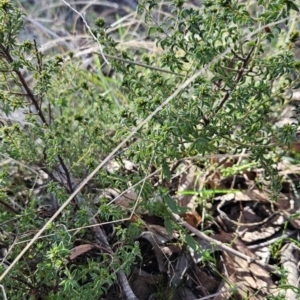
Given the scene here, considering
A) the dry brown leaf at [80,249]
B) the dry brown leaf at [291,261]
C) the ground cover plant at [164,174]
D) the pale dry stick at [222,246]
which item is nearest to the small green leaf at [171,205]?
the ground cover plant at [164,174]

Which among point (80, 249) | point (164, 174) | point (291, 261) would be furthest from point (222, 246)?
point (80, 249)

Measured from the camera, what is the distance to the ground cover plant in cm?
171

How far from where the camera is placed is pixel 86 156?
6.40ft

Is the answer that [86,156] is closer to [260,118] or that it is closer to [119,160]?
[119,160]

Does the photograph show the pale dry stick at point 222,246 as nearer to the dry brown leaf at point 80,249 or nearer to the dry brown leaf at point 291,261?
the dry brown leaf at point 291,261

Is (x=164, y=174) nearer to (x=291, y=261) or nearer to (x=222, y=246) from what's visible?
(x=222, y=246)

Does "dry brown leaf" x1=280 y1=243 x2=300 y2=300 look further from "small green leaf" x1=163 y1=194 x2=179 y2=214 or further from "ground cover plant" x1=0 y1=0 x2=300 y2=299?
"small green leaf" x1=163 y1=194 x2=179 y2=214

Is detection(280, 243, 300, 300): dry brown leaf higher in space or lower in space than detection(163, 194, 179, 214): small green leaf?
lower

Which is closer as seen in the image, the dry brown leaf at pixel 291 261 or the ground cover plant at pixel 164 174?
the ground cover plant at pixel 164 174

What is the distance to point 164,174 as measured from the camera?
182 cm

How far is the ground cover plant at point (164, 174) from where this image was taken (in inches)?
67.5

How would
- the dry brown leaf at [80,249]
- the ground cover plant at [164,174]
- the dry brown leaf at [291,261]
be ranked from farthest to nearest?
the dry brown leaf at [291,261]
the dry brown leaf at [80,249]
the ground cover plant at [164,174]

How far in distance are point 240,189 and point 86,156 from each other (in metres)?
0.86

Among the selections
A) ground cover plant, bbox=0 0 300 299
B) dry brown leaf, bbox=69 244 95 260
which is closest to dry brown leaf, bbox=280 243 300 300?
ground cover plant, bbox=0 0 300 299
